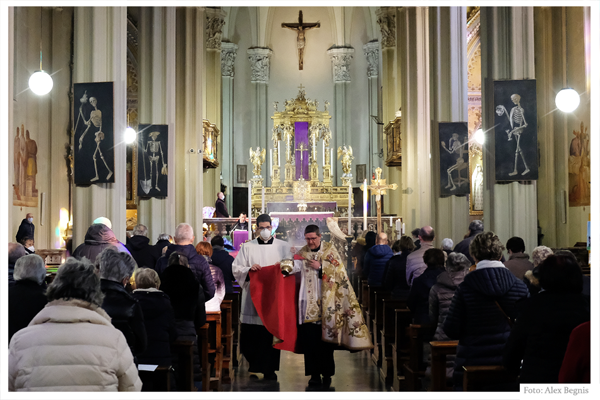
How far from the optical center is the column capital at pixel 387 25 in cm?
2078

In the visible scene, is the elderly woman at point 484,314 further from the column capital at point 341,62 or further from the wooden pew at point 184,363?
→ the column capital at point 341,62

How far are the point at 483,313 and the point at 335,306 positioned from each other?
2.15m

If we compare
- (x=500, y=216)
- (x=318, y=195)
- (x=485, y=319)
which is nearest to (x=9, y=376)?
(x=485, y=319)

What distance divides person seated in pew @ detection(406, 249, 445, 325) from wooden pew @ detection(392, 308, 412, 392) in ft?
1.21

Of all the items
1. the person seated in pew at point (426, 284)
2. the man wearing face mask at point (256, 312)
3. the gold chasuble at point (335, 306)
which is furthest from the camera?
the man wearing face mask at point (256, 312)

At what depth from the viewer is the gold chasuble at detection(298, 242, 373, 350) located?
238 inches

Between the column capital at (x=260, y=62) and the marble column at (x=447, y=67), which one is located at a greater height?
the column capital at (x=260, y=62)

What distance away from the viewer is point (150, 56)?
13.2m

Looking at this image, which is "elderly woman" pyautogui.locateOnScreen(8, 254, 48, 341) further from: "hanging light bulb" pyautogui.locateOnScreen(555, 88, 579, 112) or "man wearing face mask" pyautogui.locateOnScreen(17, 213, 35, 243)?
"hanging light bulb" pyautogui.locateOnScreen(555, 88, 579, 112)

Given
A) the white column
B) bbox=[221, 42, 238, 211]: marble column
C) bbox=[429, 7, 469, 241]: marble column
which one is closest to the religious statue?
bbox=[221, 42, 238, 211]: marble column

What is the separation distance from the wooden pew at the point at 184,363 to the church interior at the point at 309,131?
2.12ft

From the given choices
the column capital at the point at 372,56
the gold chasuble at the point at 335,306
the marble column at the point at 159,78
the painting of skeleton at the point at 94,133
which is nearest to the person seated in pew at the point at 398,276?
the gold chasuble at the point at 335,306

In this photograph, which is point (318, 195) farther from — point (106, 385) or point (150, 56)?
point (106, 385)

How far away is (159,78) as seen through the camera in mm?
13227
